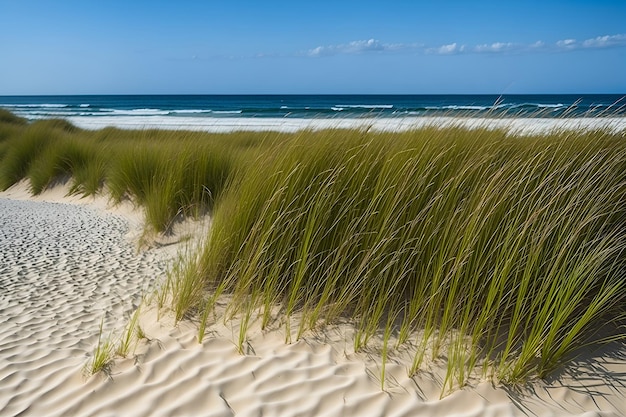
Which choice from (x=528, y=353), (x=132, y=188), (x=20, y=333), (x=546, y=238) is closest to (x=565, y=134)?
(x=546, y=238)

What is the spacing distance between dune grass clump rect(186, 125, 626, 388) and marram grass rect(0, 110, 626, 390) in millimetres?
15

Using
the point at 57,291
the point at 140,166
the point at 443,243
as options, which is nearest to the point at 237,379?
the point at 443,243

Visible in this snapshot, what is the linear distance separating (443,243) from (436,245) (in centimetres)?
17

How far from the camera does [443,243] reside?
10.2 feet

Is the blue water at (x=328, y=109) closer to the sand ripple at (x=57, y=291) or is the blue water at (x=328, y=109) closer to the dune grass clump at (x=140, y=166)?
the dune grass clump at (x=140, y=166)

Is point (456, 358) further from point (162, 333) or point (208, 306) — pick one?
point (162, 333)

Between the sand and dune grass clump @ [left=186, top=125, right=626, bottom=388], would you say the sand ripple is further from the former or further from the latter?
dune grass clump @ [left=186, top=125, right=626, bottom=388]

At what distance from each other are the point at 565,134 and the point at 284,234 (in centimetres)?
240

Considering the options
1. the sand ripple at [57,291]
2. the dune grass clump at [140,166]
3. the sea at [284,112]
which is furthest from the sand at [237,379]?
the sea at [284,112]

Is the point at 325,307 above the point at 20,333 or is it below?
above

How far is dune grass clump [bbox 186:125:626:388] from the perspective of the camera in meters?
2.86

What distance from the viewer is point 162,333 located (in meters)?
3.24

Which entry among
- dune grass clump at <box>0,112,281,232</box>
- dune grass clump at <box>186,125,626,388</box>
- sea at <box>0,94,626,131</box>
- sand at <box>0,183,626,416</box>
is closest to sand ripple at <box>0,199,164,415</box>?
sand at <box>0,183,626,416</box>

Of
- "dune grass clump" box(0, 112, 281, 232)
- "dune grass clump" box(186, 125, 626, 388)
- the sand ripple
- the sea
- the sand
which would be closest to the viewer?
the sand
